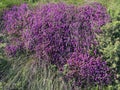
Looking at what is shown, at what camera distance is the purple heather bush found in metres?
4.60

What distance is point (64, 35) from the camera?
16.1ft

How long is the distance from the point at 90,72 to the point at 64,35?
0.74 m

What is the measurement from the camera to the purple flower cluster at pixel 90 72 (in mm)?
4539

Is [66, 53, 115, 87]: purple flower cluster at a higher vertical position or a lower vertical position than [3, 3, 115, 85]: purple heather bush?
lower

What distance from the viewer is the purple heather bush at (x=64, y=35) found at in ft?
15.1

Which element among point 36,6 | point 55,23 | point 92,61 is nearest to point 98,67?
point 92,61

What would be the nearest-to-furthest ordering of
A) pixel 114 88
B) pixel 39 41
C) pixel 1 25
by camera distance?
1. pixel 114 88
2. pixel 39 41
3. pixel 1 25

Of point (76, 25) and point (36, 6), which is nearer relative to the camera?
point (76, 25)

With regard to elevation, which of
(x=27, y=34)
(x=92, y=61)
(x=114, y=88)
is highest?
(x=27, y=34)

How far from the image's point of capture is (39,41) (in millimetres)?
4906

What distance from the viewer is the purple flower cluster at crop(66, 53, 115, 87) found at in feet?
14.9

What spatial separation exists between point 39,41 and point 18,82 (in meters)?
0.74

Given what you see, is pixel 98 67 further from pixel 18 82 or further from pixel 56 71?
pixel 18 82

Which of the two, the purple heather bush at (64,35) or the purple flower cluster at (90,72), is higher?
the purple heather bush at (64,35)
